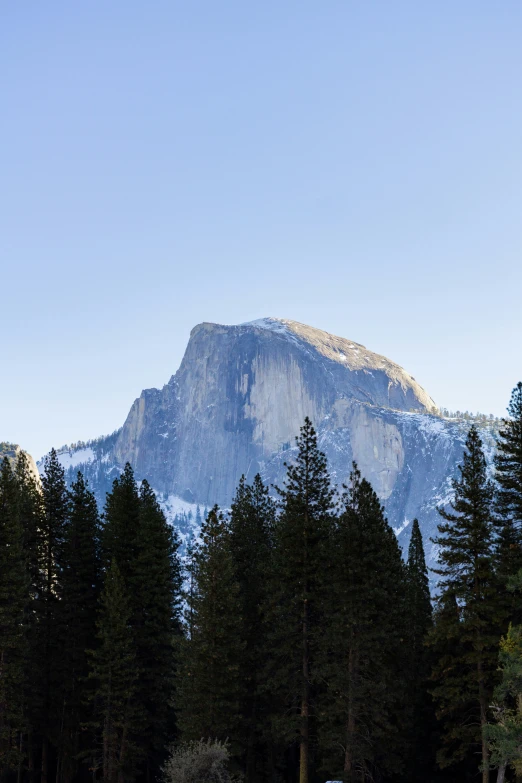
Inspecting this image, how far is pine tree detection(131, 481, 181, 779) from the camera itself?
2111 inches

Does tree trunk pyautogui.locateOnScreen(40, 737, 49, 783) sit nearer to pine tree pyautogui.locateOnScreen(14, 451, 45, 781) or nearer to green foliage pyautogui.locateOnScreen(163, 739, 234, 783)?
pine tree pyautogui.locateOnScreen(14, 451, 45, 781)

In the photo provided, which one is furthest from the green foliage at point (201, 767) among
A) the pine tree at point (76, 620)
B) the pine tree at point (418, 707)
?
→ the pine tree at point (418, 707)

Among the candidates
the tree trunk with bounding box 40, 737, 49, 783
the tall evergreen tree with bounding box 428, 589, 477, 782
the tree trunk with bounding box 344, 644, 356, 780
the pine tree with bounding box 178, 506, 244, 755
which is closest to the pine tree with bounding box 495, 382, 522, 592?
the tall evergreen tree with bounding box 428, 589, 477, 782

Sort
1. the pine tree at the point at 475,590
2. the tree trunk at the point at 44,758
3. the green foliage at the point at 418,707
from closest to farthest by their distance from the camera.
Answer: the pine tree at the point at 475,590, the tree trunk at the point at 44,758, the green foliage at the point at 418,707

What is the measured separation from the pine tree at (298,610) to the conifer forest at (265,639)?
108 millimetres

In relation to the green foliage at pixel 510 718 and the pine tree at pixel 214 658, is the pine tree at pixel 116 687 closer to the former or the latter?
the pine tree at pixel 214 658

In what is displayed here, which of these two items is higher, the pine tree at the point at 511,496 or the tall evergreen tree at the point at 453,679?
the pine tree at the point at 511,496

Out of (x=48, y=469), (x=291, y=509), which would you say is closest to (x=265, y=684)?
(x=291, y=509)

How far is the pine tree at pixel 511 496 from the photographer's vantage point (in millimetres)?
41625

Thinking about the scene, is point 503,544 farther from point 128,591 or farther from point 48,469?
point 48,469

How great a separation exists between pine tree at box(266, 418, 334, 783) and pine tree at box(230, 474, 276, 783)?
3.72 ft

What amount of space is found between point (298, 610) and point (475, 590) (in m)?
10.2

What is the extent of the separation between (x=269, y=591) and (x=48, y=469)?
1995cm

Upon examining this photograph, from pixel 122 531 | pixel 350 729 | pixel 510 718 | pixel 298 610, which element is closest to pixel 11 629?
pixel 122 531
